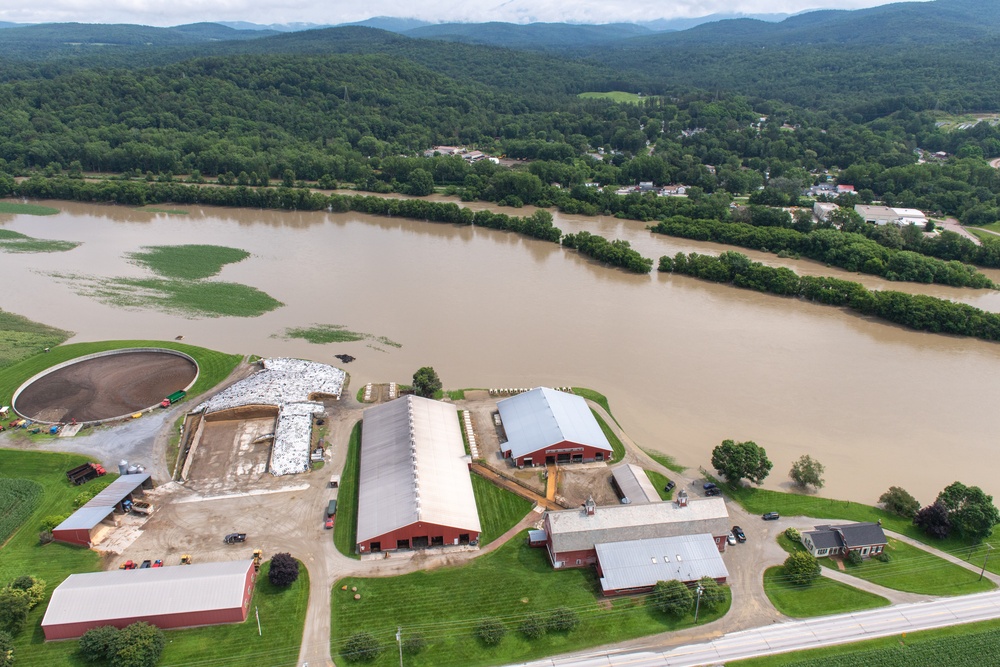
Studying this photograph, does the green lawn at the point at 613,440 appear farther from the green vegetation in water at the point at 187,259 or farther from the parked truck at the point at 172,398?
the green vegetation in water at the point at 187,259

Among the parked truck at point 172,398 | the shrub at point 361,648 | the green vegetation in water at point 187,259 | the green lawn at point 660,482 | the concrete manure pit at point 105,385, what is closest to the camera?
the shrub at point 361,648

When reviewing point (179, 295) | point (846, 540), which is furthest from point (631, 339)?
point (179, 295)

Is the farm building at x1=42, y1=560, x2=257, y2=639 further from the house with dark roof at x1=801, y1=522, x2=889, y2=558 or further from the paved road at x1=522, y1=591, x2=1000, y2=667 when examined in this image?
the house with dark roof at x1=801, y1=522, x2=889, y2=558

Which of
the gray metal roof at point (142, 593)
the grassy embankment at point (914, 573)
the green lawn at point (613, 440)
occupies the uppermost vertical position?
the gray metal roof at point (142, 593)

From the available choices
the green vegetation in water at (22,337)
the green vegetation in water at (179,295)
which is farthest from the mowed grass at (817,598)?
the green vegetation in water at (22,337)

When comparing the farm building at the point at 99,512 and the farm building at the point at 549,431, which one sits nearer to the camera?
the farm building at the point at 99,512

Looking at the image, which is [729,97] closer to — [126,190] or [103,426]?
[126,190]

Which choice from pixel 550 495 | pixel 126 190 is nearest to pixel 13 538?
pixel 550 495
